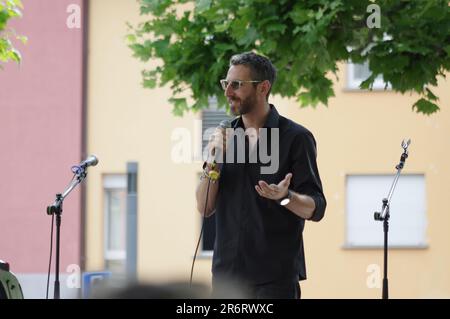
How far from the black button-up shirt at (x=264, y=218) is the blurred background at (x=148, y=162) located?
10.2 m

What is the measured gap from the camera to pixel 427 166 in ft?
44.7

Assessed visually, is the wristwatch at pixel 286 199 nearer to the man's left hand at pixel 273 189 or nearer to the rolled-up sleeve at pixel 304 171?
the man's left hand at pixel 273 189

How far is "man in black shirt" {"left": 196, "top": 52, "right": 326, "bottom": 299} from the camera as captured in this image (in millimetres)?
3049

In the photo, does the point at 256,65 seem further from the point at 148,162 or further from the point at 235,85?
the point at 148,162

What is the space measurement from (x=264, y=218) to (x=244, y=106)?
0.38 m

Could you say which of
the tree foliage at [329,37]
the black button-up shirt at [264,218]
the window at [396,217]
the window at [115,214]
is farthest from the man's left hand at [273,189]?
the window at [115,214]

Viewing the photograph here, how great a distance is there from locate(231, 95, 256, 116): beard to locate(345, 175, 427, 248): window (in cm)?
1058

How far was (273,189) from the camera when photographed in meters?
2.90

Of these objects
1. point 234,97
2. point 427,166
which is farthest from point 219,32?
point 427,166

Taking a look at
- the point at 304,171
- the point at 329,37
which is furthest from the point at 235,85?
the point at 329,37

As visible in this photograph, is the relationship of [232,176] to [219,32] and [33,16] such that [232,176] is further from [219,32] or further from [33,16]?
[33,16]

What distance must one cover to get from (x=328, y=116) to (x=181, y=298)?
1228 centimetres

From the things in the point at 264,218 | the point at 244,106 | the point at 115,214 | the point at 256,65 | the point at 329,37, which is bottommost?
the point at 115,214
